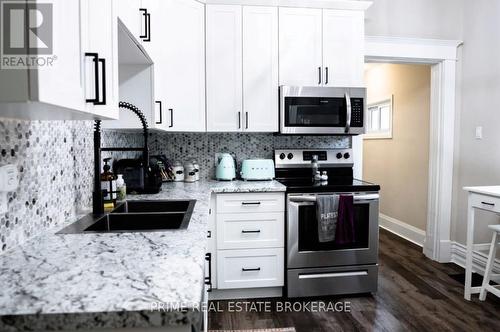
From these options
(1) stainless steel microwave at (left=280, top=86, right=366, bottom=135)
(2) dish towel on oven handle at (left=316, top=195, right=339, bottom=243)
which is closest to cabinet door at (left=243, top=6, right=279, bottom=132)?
(1) stainless steel microwave at (left=280, top=86, right=366, bottom=135)

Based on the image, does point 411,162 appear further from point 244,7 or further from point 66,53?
point 66,53

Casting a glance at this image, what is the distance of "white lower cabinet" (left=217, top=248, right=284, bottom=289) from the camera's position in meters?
2.46

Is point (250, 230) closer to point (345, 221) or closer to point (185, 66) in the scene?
point (345, 221)

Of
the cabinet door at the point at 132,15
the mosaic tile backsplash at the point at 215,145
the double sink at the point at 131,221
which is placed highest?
the cabinet door at the point at 132,15

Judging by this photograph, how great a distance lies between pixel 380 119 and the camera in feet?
16.1

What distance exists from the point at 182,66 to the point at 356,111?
57.6 inches

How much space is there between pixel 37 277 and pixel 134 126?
1.26 metres

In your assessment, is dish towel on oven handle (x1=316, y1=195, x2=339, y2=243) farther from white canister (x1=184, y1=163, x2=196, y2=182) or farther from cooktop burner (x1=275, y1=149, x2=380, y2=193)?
white canister (x1=184, y1=163, x2=196, y2=182)

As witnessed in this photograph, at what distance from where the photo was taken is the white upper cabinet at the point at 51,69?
0.60 m

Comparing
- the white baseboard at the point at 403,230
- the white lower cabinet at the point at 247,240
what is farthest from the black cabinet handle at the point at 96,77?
the white baseboard at the point at 403,230

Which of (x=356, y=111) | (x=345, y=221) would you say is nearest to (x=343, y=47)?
(x=356, y=111)

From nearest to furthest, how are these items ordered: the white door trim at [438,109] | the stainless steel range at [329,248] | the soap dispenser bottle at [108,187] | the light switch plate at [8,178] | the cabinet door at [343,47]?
the light switch plate at [8,178] < the soap dispenser bottle at [108,187] < the stainless steel range at [329,248] < the cabinet door at [343,47] < the white door trim at [438,109]

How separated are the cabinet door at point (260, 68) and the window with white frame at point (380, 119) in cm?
246

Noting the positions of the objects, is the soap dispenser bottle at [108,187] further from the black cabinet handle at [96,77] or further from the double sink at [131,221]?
the black cabinet handle at [96,77]
